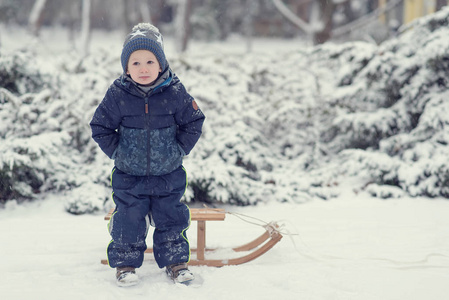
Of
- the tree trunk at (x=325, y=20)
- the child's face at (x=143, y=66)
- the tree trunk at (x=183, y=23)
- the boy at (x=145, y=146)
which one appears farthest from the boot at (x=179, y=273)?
the tree trunk at (x=183, y=23)

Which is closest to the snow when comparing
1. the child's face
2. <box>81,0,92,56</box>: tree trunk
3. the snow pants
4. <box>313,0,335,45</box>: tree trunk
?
the snow pants

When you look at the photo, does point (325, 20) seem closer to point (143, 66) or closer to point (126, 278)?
point (143, 66)

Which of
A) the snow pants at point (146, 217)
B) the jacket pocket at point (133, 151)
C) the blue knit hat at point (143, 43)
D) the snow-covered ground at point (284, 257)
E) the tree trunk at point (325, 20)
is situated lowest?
the snow-covered ground at point (284, 257)

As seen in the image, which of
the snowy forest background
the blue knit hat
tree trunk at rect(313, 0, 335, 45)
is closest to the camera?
the blue knit hat

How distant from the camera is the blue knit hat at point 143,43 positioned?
2350 millimetres

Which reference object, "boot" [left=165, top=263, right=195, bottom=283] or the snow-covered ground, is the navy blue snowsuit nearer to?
"boot" [left=165, top=263, right=195, bottom=283]

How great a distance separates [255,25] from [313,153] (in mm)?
21732

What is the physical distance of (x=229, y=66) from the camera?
21.9 ft

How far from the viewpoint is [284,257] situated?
305cm

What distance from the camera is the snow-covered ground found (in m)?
2.45

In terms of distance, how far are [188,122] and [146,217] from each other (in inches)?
26.4

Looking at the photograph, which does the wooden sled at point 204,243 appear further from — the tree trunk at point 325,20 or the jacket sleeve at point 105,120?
the tree trunk at point 325,20

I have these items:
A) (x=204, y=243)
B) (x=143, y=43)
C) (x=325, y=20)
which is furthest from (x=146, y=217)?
(x=325, y=20)

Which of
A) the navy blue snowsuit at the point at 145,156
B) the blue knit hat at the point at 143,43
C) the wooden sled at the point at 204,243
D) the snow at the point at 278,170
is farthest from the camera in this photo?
the wooden sled at the point at 204,243
